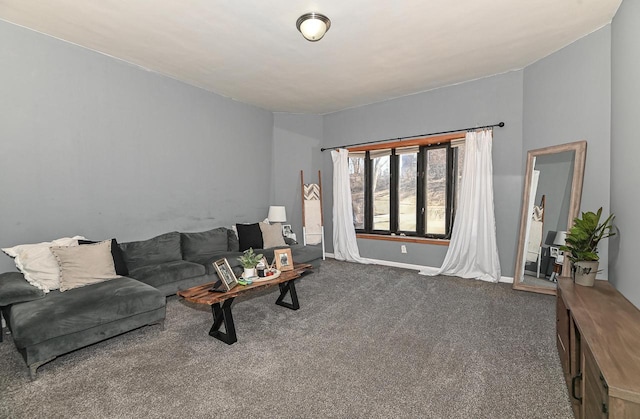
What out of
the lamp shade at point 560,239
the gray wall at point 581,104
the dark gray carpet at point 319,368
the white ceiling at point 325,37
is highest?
the white ceiling at point 325,37

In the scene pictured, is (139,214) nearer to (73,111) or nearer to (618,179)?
(73,111)

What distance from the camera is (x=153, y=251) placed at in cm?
376

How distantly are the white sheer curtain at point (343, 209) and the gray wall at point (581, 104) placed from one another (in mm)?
2833

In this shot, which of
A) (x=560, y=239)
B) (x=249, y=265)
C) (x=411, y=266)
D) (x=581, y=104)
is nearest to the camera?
(x=249, y=265)

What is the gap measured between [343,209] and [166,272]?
10.5ft

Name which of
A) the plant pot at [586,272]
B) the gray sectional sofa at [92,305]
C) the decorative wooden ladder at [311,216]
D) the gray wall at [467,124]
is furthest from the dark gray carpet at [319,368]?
the decorative wooden ladder at [311,216]

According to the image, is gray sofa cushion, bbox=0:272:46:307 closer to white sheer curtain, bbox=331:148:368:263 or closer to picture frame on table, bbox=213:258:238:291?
picture frame on table, bbox=213:258:238:291

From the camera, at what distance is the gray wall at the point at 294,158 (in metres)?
5.91

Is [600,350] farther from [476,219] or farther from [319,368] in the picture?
[476,219]

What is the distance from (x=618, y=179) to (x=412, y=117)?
9.39 feet

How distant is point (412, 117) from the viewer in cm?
502

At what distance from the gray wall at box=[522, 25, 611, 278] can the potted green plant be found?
647mm

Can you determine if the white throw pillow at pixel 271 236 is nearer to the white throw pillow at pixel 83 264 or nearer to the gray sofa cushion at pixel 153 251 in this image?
the gray sofa cushion at pixel 153 251

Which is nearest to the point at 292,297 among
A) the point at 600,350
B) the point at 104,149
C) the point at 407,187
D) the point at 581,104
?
the point at 600,350
